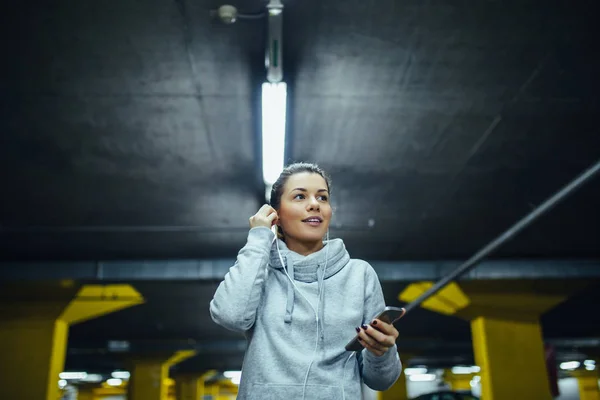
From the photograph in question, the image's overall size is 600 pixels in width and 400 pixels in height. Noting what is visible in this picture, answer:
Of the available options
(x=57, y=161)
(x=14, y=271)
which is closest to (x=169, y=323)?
(x=14, y=271)

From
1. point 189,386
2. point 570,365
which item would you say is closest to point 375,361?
A: point 189,386

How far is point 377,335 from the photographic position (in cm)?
141

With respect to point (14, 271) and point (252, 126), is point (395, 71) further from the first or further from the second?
point (14, 271)

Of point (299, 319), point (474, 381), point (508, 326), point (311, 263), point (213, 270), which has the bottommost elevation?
point (299, 319)

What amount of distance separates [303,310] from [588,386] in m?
42.3

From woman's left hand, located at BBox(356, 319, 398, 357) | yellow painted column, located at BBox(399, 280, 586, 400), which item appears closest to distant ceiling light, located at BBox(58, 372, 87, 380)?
yellow painted column, located at BBox(399, 280, 586, 400)

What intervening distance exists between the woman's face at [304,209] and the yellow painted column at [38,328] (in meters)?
10.4

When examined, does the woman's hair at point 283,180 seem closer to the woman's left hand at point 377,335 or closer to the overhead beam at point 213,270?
the woman's left hand at point 377,335

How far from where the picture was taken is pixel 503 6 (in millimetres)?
4395

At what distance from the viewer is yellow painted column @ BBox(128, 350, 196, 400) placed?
22.6 m

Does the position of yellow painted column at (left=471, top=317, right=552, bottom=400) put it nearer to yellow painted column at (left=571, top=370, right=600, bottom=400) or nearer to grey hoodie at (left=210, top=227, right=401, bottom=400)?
grey hoodie at (left=210, top=227, right=401, bottom=400)

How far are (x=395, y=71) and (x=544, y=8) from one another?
4.39 ft

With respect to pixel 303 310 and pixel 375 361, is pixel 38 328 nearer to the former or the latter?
pixel 303 310

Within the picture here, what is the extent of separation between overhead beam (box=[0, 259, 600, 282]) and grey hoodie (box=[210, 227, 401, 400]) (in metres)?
9.16
